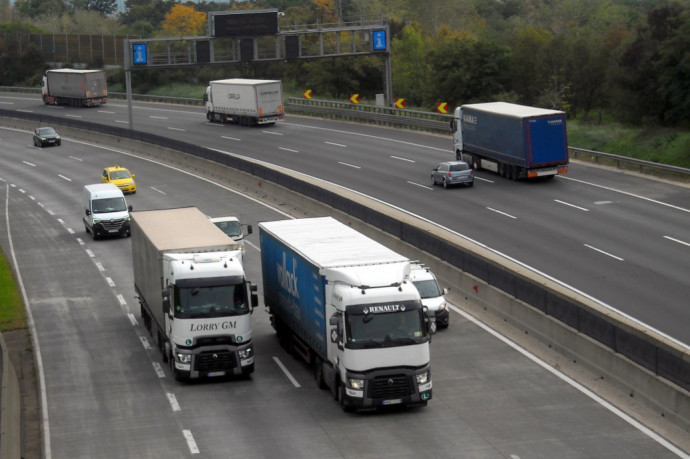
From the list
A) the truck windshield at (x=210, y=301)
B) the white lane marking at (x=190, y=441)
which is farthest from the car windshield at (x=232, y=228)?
the white lane marking at (x=190, y=441)

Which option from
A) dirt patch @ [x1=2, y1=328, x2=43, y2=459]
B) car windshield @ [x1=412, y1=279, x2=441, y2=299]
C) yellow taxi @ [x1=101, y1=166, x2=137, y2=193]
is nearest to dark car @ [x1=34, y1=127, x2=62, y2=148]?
yellow taxi @ [x1=101, y1=166, x2=137, y2=193]

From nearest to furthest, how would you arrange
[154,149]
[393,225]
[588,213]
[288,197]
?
[393,225] < [588,213] < [288,197] < [154,149]

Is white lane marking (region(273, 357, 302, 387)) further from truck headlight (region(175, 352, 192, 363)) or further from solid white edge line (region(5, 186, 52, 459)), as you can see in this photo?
solid white edge line (region(5, 186, 52, 459))

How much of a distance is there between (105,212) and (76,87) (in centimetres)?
6319

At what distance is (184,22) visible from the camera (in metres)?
176

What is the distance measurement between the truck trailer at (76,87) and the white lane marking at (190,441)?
86.5 metres

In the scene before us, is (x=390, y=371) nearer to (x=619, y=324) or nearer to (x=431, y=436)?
(x=431, y=436)

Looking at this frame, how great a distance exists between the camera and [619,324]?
24859 mm

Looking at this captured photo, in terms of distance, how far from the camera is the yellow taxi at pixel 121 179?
190 feet

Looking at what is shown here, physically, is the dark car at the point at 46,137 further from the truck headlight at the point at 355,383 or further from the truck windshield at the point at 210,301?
the truck headlight at the point at 355,383

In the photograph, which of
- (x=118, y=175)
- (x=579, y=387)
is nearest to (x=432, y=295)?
(x=579, y=387)

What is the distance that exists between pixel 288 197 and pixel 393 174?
Result: 8.96 meters

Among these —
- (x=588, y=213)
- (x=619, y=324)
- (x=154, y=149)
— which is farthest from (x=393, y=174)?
(x=619, y=324)

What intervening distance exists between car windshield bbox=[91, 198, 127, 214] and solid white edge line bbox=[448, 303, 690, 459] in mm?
19351
